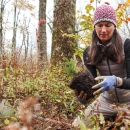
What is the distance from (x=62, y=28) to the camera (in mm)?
5188

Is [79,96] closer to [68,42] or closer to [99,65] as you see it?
[99,65]

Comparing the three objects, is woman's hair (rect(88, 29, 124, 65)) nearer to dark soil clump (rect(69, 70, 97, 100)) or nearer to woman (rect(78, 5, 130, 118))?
woman (rect(78, 5, 130, 118))

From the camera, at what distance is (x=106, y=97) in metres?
3.15

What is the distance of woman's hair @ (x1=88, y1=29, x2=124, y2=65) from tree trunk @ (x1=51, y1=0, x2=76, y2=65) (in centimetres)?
216

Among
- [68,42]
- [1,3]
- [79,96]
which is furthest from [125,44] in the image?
[1,3]

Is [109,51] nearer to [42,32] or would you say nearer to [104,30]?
[104,30]

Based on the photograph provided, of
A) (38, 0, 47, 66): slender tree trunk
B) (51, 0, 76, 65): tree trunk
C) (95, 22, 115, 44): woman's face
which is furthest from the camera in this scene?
(38, 0, 47, 66): slender tree trunk

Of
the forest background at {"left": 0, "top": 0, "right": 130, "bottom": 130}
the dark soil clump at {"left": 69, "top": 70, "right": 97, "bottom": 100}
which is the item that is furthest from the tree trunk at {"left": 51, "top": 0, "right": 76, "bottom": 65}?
the dark soil clump at {"left": 69, "top": 70, "right": 97, "bottom": 100}

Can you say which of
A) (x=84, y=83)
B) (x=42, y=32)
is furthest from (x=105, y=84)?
(x=42, y=32)

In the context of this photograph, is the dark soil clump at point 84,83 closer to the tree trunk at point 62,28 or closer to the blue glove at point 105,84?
the blue glove at point 105,84

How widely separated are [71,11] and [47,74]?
66.3 inches

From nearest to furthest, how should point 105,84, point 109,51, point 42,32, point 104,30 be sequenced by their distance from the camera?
point 105,84, point 104,30, point 109,51, point 42,32

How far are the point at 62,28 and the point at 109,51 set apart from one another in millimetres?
2598

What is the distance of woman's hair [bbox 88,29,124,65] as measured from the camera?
2686 millimetres
